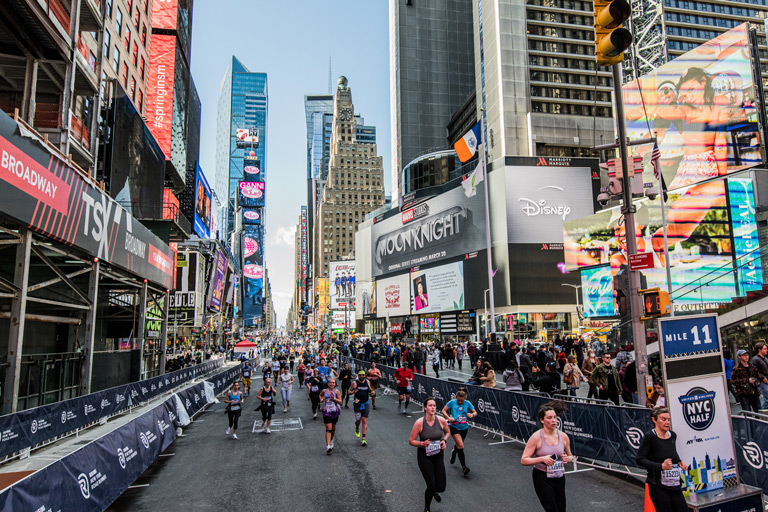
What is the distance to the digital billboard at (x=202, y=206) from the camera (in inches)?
2635

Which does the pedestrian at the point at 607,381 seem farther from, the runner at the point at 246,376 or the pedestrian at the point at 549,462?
the runner at the point at 246,376

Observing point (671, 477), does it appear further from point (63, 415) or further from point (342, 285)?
point (342, 285)

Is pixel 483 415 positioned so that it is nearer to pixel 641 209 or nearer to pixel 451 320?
pixel 641 209

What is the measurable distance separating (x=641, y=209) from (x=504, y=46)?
4284 centimetres

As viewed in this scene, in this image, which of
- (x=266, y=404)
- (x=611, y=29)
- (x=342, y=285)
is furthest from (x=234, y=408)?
(x=342, y=285)

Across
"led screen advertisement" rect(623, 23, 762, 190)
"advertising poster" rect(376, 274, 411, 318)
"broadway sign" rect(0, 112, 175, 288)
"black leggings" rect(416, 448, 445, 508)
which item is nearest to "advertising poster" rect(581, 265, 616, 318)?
"led screen advertisement" rect(623, 23, 762, 190)

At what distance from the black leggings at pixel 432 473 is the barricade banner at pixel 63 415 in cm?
869

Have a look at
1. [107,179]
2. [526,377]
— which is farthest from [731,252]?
[107,179]

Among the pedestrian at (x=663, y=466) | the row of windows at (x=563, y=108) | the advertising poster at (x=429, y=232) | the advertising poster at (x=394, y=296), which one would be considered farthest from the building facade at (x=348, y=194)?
the pedestrian at (x=663, y=466)

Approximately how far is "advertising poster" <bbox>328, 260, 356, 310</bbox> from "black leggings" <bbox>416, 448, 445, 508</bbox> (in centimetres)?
8126

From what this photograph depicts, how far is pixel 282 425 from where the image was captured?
16.4m

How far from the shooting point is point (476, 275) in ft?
235

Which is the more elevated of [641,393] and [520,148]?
[520,148]

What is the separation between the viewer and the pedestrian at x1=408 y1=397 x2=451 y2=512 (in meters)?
7.46
